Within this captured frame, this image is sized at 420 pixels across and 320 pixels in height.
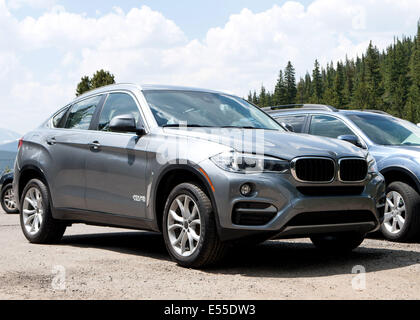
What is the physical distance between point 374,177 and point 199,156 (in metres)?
1.84

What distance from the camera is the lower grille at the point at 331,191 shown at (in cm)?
552

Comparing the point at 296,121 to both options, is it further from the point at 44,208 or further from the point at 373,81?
the point at 373,81

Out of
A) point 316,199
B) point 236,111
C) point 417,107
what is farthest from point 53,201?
point 417,107

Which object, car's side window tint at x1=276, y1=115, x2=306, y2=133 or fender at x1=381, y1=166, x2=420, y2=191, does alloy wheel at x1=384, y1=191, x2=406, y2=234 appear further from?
car's side window tint at x1=276, y1=115, x2=306, y2=133

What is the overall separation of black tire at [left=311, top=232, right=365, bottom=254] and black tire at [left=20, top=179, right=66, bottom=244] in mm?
3296

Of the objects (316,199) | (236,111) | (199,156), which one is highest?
(236,111)

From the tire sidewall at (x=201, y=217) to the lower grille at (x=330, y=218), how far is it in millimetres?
752

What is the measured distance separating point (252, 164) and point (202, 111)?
1430 millimetres

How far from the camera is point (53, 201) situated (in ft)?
25.0

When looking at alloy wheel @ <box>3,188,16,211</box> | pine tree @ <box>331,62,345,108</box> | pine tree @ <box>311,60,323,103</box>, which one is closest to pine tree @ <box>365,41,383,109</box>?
pine tree @ <box>331,62,345,108</box>

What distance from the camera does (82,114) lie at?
7672 mm

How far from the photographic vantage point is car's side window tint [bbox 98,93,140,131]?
6.88 meters

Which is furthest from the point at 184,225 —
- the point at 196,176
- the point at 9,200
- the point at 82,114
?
the point at 9,200
